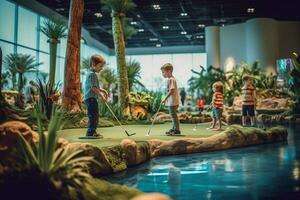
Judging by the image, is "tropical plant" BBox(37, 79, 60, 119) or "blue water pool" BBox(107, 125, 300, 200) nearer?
"blue water pool" BBox(107, 125, 300, 200)

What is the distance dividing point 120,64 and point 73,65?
2138mm

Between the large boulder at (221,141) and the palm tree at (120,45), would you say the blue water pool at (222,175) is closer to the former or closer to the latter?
the large boulder at (221,141)

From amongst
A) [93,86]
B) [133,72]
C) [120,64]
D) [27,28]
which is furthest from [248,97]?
[27,28]

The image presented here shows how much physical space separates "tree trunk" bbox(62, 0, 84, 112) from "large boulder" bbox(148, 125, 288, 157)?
3205 mm

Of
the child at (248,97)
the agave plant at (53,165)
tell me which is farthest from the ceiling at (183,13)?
the agave plant at (53,165)

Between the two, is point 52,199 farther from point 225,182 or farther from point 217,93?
point 217,93

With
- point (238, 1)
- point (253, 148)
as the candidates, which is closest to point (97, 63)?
point (253, 148)

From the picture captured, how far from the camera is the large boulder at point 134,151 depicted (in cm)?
456

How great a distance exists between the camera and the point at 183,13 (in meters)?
20.3

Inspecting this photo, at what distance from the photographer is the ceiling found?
17844mm

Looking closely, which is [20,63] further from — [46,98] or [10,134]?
[10,134]

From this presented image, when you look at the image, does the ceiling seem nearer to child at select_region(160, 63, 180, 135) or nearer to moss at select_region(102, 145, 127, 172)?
child at select_region(160, 63, 180, 135)

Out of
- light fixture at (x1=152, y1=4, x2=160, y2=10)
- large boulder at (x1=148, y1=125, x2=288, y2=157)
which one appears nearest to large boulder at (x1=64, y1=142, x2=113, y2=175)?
large boulder at (x1=148, y1=125, x2=288, y2=157)

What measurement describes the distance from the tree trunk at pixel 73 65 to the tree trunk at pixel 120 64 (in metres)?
1.84
